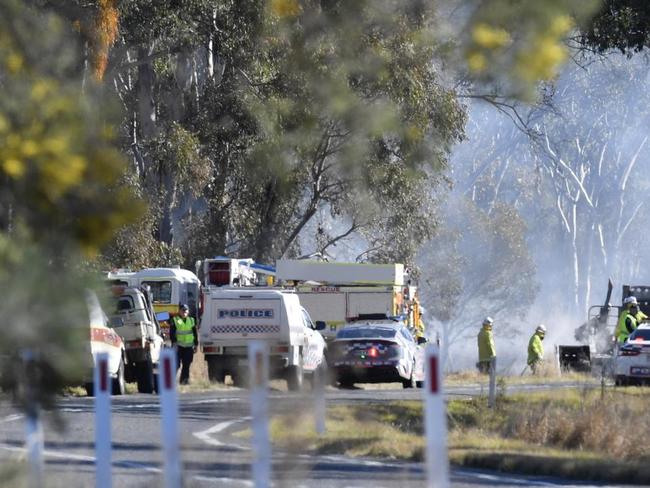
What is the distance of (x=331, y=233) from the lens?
5109cm

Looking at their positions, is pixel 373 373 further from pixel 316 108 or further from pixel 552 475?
pixel 316 108

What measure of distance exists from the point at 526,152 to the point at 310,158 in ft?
431

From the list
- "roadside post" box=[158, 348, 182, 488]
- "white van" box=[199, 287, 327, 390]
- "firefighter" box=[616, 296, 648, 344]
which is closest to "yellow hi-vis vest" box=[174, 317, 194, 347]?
"white van" box=[199, 287, 327, 390]

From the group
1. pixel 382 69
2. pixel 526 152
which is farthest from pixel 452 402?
pixel 526 152

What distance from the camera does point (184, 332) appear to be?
98.9ft

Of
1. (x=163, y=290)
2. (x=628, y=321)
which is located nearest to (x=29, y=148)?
(x=628, y=321)

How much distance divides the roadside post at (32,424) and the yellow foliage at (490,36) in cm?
316

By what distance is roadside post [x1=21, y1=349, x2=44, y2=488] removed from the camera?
829 centimetres

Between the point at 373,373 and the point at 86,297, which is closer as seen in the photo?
the point at 86,297

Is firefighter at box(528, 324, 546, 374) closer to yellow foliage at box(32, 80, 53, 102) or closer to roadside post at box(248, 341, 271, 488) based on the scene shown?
roadside post at box(248, 341, 271, 488)

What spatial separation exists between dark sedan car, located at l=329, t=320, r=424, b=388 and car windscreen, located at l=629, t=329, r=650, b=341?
4.24 m

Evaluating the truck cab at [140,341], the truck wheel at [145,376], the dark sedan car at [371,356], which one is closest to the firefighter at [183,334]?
the truck cab at [140,341]

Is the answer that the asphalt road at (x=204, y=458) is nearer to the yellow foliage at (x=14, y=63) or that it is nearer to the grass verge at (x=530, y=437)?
the grass verge at (x=530, y=437)

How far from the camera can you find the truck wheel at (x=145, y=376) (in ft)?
94.7
